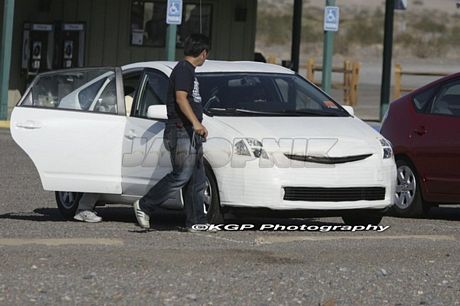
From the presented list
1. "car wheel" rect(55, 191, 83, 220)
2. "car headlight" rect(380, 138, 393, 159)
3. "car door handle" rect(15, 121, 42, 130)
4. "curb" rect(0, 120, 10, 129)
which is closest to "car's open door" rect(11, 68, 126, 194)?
"car door handle" rect(15, 121, 42, 130)

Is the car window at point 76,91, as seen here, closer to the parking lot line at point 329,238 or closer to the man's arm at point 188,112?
the man's arm at point 188,112

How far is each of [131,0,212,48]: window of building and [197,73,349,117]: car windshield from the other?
1703 cm

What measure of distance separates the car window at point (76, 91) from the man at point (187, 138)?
42.8 inches

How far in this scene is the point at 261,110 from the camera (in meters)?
11.7

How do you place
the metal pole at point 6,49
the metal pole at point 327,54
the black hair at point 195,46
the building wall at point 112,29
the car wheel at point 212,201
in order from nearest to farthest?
the black hair at point 195,46, the car wheel at point 212,201, the metal pole at point 6,49, the metal pole at point 327,54, the building wall at point 112,29

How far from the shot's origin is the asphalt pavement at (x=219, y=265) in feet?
26.3

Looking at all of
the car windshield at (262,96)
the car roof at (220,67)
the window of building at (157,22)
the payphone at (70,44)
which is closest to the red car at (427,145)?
the car windshield at (262,96)

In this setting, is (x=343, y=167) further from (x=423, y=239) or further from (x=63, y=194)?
(x=63, y=194)

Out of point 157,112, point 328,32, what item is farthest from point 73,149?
point 328,32

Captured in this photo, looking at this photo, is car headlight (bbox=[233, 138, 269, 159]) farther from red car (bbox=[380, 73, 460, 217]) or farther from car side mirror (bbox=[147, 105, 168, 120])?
red car (bbox=[380, 73, 460, 217])

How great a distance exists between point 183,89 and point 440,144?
3270 mm

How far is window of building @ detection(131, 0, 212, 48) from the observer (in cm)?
2930

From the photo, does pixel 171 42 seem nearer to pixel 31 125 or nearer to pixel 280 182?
pixel 31 125

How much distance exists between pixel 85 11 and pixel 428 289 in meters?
21.7
